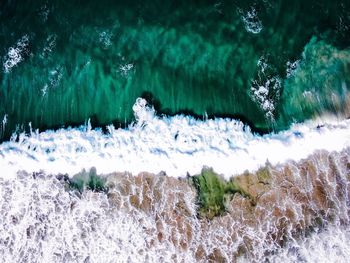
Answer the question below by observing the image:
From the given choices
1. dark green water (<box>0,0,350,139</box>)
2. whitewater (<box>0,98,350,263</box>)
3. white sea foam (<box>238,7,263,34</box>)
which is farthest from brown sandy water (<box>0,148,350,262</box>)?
white sea foam (<box>238,7,263,34</box>)

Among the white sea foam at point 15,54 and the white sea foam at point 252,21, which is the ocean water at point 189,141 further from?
the white sea foam at point 15,54

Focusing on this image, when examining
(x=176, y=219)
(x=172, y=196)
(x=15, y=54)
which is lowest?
(x=176, y=219)

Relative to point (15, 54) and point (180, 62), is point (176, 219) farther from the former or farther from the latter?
point (15, 54)

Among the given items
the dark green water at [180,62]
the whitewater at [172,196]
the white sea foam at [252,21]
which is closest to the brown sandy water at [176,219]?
the whitewater at [172,196]

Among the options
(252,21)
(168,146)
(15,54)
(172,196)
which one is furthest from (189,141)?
(15,54)

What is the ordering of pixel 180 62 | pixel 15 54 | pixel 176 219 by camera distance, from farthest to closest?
1. pixel 15 54
2. pixel 180 62
3. pixel 176 219

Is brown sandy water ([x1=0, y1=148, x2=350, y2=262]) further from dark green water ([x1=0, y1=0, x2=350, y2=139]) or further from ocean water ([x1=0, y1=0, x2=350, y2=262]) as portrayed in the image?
dark green water ([x1=0, y1=0, x2=350, y2=139])
